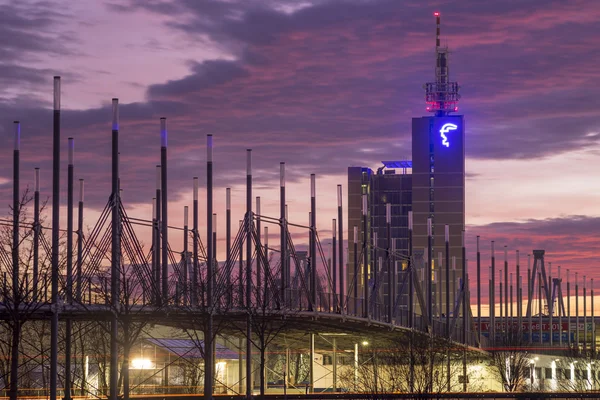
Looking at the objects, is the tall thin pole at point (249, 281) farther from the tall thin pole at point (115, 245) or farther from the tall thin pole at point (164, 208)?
the tall thin pole at point (115, 245)

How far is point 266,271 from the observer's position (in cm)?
7994

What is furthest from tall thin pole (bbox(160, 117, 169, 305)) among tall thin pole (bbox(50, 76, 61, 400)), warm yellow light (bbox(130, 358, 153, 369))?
warm yellow light (bbox(130, 358, 153, 369))

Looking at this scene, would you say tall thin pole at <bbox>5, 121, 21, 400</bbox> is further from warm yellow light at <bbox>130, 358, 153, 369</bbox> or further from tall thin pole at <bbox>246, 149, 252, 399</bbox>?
warm yellow light at <bbox>130, 358, 153, 369</bbox>

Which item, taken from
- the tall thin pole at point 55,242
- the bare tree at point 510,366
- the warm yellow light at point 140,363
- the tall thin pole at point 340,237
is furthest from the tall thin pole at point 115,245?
the bare tree at point 510,366

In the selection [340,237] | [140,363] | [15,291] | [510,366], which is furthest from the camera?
[510,366]

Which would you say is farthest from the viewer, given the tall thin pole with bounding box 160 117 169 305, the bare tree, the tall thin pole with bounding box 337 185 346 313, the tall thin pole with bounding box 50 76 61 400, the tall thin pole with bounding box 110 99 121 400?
the bare tree

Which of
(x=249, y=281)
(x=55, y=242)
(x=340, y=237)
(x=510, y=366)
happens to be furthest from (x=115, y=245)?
(x=510, y=366)

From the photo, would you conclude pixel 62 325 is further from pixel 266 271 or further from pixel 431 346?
pixel 431 346

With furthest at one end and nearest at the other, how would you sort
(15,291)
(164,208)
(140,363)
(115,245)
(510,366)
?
(510,366) < (140,363) < (164,208) < (115,245) < (15,291)

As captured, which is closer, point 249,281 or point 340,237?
point 249,281

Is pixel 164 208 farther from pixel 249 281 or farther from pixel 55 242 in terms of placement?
pixel 55 242

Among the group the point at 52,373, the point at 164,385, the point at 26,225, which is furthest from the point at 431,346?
the point at 52,373

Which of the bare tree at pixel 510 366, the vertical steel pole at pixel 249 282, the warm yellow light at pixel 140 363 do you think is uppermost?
the vertical steel pole at pixel 249 282

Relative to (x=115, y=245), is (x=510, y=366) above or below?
below
